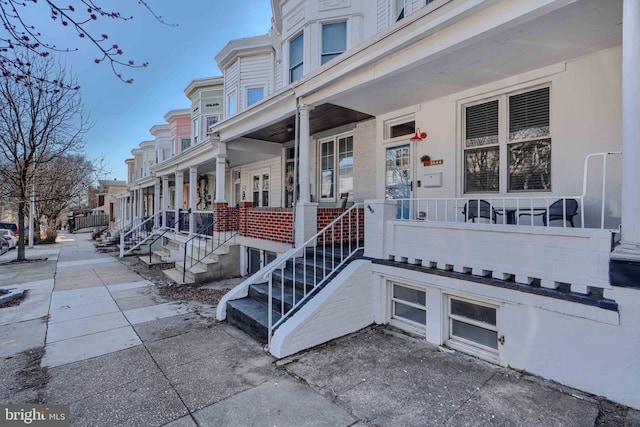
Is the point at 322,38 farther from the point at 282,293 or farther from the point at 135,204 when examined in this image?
the point at 135,204

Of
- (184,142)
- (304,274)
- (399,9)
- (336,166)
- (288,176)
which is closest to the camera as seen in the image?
(304,274)

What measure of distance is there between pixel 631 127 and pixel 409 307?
10.2 feet

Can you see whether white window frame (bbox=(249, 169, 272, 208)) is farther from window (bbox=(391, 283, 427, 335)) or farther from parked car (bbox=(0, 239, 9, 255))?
parked car (bbox=(0, 239, 9, 255))

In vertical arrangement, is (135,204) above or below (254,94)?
below

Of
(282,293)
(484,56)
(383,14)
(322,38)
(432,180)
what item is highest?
(383,14)

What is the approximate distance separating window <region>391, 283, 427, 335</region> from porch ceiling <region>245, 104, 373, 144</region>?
398cm

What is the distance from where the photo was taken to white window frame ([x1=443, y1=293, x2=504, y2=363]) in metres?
3.56

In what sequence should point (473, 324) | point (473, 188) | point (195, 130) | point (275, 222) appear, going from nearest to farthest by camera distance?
1. point (473, 324)
2. point (473, 188)
3. point (275, 222)
4. point (195, 130)

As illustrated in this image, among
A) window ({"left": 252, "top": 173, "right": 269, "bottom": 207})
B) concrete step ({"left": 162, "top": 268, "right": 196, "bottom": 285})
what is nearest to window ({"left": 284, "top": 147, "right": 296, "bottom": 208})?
window ({"left": 252, "top": 173, "right": 269, "bottom": 207})

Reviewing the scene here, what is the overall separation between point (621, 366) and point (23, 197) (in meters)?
15.6

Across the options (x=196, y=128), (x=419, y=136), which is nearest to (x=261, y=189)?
(x=196, y=128)

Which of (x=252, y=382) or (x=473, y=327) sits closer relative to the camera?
(x=252, y=382)

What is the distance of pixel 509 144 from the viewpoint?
5105 mm

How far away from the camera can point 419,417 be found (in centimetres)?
261
